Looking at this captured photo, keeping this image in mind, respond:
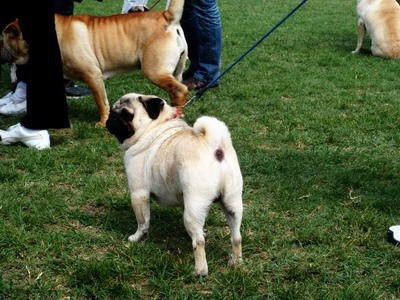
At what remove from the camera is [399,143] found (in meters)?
5.41

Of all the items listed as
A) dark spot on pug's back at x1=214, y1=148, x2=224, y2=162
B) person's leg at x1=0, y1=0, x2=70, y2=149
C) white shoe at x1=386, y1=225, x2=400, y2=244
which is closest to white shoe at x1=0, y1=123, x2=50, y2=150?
person's leg at x1=0, y1=0, x2=70, y2=149

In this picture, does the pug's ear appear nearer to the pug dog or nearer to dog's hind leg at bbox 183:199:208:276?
the pug dog

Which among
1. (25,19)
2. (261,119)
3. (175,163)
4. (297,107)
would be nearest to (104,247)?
(175,163)

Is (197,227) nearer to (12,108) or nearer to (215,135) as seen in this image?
(215,135)

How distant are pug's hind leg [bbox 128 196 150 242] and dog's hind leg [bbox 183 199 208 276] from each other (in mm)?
447

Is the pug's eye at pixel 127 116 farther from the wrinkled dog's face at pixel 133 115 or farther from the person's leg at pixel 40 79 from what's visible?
the person's leg at pixel 40 79

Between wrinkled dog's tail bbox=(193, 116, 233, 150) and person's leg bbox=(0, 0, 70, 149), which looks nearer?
wrinkled dog's tail bbox=(193, 116, 233, 150)

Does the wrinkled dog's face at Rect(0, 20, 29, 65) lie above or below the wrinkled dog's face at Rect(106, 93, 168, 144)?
below

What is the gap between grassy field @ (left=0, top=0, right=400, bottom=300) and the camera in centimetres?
303

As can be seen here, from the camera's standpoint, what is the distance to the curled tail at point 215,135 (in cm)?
301

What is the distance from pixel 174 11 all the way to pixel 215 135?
9.93ft

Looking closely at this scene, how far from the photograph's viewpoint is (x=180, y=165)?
3008mm

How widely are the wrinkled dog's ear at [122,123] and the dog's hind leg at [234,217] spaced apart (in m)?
0.79

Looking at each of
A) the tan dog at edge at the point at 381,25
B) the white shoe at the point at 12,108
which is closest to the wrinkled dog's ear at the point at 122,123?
the white shoe at the point at 12,108
